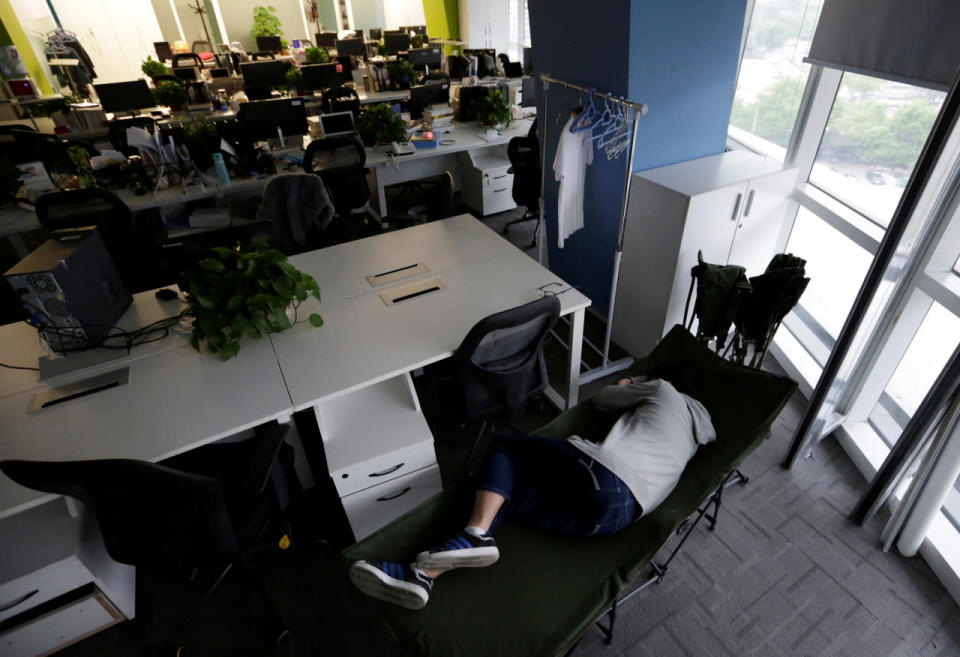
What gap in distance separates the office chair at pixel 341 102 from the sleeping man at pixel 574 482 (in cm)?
466

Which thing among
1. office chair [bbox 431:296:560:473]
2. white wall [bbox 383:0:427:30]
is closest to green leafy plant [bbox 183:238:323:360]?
office chair [bbox 431:296:560:473]

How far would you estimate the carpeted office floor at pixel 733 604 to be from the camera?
1.89m

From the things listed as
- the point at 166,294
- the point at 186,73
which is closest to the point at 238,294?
the point at 166,294

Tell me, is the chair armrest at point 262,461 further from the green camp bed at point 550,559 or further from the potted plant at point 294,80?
the potted plant at point 294,80

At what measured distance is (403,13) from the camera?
1202 cm

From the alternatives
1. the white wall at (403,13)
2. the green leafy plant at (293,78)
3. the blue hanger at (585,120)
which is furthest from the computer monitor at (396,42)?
the blue hanger at (585,120)

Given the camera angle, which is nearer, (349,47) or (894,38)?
(894,38)

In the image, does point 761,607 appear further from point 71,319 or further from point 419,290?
point 71,319

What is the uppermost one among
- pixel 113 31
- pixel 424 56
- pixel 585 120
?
pixel 113 31

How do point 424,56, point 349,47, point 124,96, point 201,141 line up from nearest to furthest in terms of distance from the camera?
point 201,141
point 124,96
point 424,56
point 349,47

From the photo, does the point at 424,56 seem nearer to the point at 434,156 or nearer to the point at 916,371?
the point at 434,156

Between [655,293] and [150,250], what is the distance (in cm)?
321

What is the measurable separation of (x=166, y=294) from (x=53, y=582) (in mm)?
1309

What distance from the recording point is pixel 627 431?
6.32 feet
